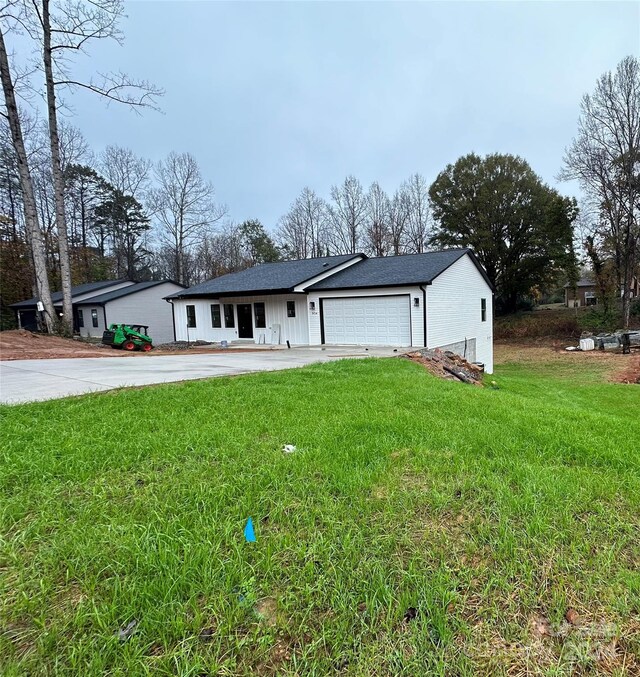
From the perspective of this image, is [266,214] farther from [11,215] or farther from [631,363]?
[631,363]

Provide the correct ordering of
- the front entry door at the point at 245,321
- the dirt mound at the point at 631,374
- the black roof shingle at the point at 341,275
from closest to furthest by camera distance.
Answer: the dirt mound at the point at 631,374 → the black roof shingle at the point at 341,275 → the front entry door at the point at 245,321

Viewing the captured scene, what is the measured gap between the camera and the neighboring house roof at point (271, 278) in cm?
1617

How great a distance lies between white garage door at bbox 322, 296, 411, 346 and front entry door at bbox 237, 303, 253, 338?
3846 millimetres

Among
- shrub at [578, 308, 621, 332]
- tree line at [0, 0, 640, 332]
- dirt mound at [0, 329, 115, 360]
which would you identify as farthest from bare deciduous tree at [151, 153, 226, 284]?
shrub at [578, 308, 621, 332]

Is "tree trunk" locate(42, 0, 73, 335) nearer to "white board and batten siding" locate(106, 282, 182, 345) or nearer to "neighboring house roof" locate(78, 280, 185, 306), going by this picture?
"neighboring house roof" locate(78, 280, 185, 306)

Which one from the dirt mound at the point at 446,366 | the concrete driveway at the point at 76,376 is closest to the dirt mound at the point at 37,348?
the concrete driveway at the point at 76,376

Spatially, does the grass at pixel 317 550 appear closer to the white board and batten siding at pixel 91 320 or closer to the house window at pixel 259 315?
the house window at pixel 259 315

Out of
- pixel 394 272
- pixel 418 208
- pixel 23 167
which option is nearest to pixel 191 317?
pixel 23 167

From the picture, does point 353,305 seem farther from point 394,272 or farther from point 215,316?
point 215,316

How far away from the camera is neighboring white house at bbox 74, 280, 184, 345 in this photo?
2398 cm

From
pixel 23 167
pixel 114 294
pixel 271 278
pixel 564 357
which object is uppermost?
pixel 23 167

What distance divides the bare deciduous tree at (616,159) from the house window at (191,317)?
2264 cm

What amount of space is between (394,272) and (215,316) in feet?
28.6

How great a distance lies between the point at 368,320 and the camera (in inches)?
582
